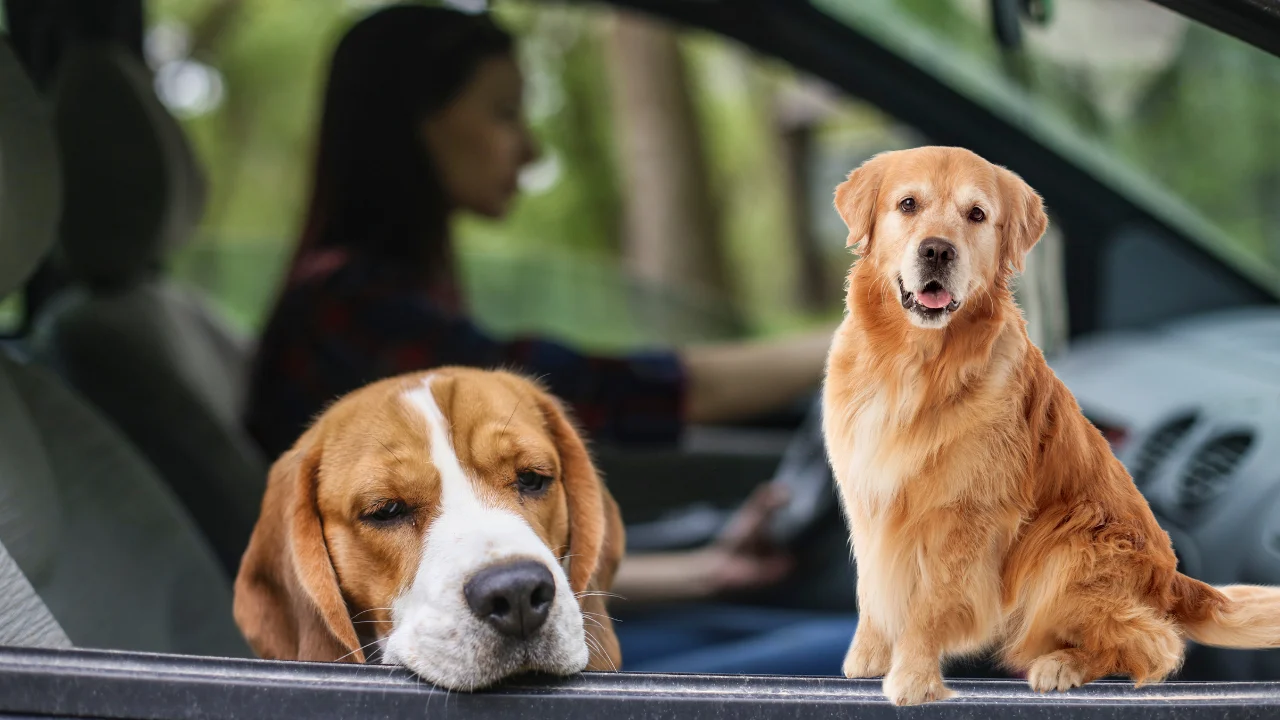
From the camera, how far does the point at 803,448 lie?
9.69 feet

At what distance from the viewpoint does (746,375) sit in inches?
107

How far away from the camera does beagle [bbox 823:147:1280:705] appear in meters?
0.92

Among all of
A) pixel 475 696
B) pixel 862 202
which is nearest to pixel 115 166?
pixel 475 696

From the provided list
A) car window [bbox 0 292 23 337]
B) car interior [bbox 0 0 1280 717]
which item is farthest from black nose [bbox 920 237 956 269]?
car window [bbox 0 292 23 337]

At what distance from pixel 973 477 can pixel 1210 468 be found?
0.67m

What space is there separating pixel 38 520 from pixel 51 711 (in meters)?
0.42

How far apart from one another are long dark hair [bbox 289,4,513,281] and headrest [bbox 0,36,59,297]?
2.70 feet

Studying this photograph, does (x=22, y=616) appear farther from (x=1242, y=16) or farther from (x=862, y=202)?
(x=1242, y=16)

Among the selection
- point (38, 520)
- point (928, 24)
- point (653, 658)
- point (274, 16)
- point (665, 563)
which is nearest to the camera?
point (38, 520)

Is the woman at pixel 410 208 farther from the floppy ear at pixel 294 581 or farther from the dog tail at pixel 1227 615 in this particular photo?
the dog tail at pixel 1227 615

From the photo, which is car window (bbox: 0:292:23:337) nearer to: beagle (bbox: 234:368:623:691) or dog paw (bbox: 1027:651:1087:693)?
beagle (bbox: 234:368:623:691)

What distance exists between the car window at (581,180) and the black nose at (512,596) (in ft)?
20.9

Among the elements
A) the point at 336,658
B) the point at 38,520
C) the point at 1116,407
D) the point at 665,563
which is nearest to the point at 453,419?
the point at 336,658

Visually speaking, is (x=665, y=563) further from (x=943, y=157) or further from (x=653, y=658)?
(x=943, y=157)
